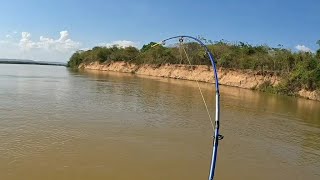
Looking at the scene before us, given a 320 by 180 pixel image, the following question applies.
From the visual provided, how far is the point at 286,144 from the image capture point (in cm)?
1447

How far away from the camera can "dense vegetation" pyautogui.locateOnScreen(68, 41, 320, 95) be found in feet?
122

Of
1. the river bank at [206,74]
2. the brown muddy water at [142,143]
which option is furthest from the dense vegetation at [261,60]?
the brown muddy water at [142,143]

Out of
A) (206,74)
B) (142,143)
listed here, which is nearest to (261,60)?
(206,74)

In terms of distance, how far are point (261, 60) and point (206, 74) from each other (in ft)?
31.3

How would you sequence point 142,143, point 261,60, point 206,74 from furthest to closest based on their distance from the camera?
point 206,74
point 261,60
point 142,143

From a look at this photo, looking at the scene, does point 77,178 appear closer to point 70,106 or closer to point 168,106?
point 70,106

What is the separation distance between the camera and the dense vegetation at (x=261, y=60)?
122ft

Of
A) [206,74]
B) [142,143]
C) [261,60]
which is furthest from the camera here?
[206,74]

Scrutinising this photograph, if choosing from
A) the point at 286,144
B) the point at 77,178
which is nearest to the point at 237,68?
the point at 286,144

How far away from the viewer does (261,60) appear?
48.2 metres

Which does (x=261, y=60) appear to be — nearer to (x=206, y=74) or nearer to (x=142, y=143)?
(x=206, y=74)

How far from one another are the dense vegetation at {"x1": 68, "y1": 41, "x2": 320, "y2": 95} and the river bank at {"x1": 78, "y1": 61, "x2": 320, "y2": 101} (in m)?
0.85

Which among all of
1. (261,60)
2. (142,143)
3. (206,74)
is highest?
(261,60)

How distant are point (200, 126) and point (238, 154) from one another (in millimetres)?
4465
